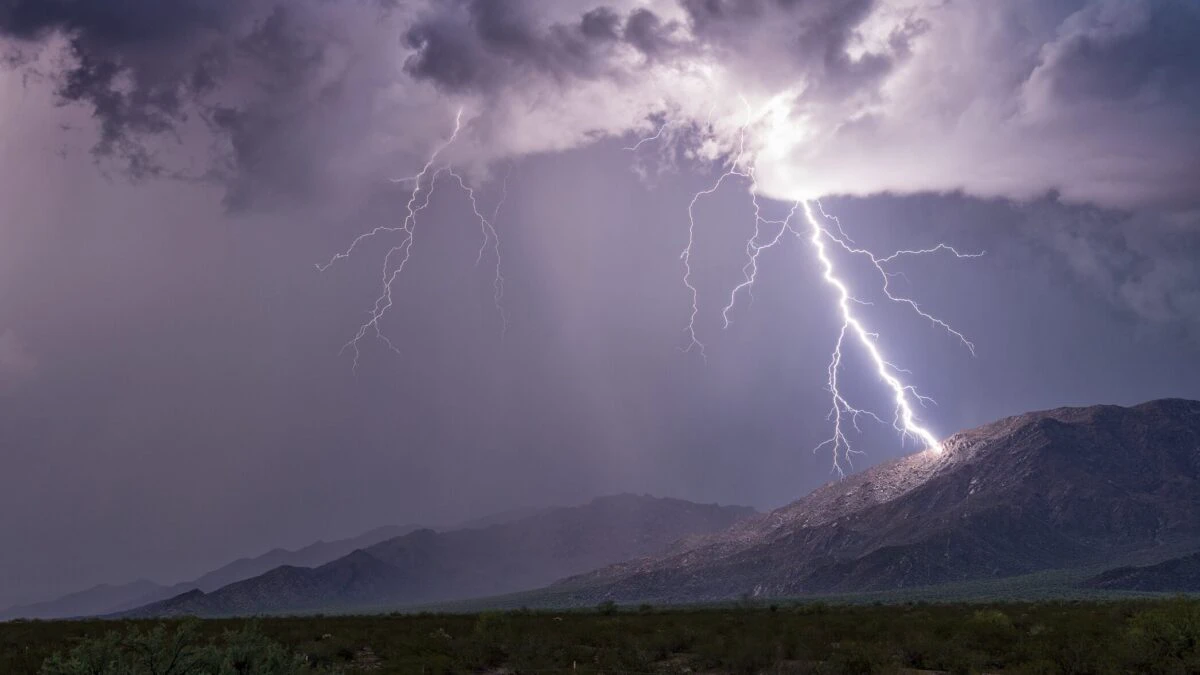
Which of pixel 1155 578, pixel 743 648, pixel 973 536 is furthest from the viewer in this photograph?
pixel 973 536

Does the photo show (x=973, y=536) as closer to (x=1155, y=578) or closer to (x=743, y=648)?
(x=1155, y=578)

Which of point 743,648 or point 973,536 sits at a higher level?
point 973,536

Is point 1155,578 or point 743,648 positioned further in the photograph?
point 1155,578

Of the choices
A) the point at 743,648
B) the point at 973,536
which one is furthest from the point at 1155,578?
the point at 743,648

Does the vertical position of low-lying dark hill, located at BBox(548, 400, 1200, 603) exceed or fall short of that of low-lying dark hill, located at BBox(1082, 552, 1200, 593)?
it exceeds it

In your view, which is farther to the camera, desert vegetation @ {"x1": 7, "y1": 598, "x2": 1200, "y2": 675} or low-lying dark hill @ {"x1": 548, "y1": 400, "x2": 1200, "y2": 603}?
low-lying dark hill @ {"x1": 548, "y1": 400, "x2": 1200, "y2": 603}

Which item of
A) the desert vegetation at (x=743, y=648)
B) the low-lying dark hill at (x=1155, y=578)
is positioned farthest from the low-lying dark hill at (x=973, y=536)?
the desert vegetation at (x=743, y=648)

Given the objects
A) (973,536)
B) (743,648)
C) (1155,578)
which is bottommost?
(743,648)

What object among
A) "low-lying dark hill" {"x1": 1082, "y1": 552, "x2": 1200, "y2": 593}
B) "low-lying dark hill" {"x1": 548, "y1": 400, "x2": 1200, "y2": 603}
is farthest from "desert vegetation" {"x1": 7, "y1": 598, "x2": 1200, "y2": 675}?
"low-lying dark hill" {"x1": 548, "y1": 400, "x2": 1200, "y2": 603}

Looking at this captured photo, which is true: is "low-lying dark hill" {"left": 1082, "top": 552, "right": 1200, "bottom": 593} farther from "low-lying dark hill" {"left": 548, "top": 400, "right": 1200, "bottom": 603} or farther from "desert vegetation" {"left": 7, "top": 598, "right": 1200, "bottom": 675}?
"desert vegetation" {"left": 7, "top": 598, "right": 1200, "bottom": 675}

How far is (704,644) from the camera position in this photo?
2569 centimetres

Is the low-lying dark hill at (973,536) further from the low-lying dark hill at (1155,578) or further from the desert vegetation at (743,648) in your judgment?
the desert vegetation at (743,648)

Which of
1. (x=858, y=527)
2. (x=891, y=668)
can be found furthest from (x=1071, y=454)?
(x=891, y=668)

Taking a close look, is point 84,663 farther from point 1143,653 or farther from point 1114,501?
point 1114,501
